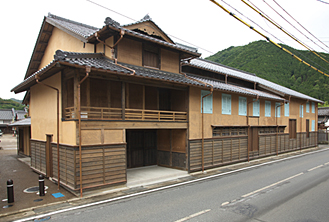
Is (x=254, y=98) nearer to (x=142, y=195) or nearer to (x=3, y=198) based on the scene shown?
(x=142, y=195)

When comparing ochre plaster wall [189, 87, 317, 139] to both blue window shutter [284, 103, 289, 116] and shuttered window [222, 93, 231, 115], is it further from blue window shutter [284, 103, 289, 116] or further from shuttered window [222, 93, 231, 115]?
blue window shutter [284, 103, 289, 116]

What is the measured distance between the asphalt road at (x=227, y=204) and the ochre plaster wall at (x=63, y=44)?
938 centimetres

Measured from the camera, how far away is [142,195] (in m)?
9.66

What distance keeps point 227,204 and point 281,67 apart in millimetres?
69054

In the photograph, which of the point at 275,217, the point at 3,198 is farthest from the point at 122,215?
the point at 3,198

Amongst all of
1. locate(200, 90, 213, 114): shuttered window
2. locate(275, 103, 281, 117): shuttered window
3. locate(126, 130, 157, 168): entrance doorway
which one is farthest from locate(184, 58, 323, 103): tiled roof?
locate(126, 130, 157, 168): entrance doorway

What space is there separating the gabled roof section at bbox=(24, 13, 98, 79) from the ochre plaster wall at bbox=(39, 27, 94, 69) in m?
0.43

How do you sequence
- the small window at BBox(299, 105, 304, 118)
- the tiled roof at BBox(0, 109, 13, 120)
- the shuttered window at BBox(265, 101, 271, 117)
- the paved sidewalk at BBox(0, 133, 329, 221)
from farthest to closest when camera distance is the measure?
the tiled roof at BBox(0, 109, 13, 120) < the small window at BBox(299, 105, 304, 118) < the shuttered window at BBox(265, 101, 271, 117) < the paved sidewalk at BBox(0, 133, 329, 221)

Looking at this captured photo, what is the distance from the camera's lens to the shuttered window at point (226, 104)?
1664 cm

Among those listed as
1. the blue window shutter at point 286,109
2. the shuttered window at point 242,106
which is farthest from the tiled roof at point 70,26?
the blue window shutter at point 286,109

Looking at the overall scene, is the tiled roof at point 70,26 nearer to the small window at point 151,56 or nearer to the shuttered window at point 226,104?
the small window at point 151,56

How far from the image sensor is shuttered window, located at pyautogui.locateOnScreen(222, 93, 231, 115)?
54.6ft

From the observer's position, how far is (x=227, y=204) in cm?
841

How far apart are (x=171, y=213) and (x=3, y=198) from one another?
23.6ft
